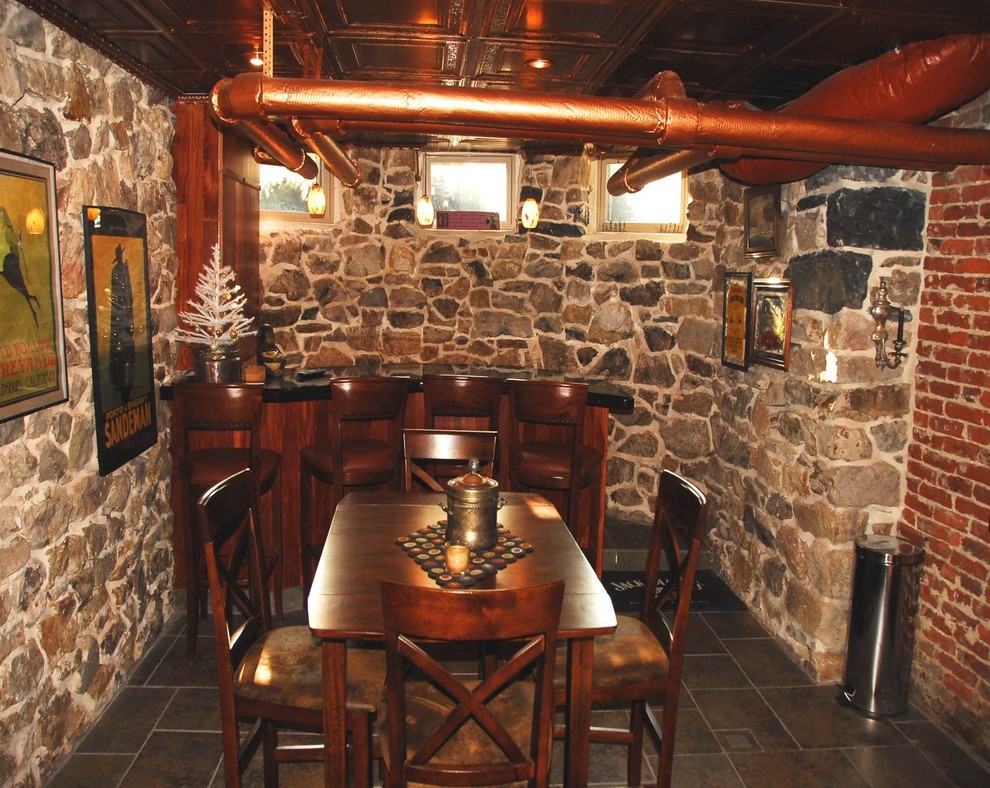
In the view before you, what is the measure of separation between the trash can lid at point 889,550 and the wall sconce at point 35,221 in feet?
11.2

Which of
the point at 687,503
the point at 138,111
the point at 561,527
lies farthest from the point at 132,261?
the point at 687,503

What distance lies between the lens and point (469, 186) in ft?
19.2

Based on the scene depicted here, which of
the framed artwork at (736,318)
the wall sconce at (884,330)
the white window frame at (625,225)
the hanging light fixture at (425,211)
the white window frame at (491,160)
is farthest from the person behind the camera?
the white window frame at (491,160)

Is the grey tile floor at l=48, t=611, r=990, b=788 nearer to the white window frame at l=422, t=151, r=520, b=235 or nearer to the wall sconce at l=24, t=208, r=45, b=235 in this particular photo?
the wall sconce at l=24, t=208, r=45, b=235

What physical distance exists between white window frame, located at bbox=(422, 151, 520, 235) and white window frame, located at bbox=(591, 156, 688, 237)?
59cm

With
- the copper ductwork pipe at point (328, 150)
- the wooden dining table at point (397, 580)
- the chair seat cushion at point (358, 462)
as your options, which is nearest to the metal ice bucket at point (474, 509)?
the wooden dining table at point (397, 580)

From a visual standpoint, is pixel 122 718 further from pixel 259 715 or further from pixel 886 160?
pixel 886 160

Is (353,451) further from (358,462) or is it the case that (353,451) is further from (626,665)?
(626,665)

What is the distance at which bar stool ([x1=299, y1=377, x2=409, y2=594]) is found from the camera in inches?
154

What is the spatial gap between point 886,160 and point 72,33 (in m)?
3.07

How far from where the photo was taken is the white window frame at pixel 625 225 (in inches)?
216

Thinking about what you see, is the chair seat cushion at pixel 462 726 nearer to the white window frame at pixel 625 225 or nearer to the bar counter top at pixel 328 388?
the bar counter top at pixel 328 388

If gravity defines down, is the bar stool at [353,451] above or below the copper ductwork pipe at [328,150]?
below

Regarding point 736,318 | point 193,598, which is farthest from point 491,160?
point 193,598
